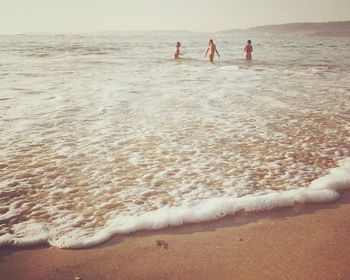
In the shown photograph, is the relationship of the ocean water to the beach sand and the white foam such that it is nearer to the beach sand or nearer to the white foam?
the white foam

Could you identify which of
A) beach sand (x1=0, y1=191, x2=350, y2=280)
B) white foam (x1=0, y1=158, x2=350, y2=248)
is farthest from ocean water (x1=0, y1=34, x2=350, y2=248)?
beach sand (x1=0, y1=191, x2=350, y2=280)

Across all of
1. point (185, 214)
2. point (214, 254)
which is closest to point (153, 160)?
point (185, 214)

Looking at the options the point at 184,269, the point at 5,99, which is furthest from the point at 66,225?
the point at 5,99

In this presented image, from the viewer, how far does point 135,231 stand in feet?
10.4

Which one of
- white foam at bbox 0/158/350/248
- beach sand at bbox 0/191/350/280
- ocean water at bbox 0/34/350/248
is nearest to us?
beach sand at bbox 0/191/350/280

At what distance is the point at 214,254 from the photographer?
2.79 meters

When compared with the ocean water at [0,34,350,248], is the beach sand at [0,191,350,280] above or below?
below

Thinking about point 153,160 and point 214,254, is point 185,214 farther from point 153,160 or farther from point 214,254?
point 153,160

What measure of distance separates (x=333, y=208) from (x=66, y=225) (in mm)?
2798

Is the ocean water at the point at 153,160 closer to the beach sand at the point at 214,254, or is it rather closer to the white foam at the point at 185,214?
the white foam at the point at 185,214

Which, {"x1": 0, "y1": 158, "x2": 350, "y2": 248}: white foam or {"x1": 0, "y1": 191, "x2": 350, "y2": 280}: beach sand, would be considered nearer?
{"x1": 0, "y1": 191, "x2": 350, "y2": 280}: beach sand

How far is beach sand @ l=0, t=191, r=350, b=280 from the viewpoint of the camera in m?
2.56

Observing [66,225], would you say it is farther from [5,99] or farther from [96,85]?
[96,85]

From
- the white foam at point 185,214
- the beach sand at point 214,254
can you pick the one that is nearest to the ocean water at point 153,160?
the white foam at point 185,214
